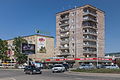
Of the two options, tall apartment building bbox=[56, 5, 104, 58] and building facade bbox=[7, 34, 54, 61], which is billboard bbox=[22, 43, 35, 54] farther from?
building facade bbox=[7, 34, 54, 61]

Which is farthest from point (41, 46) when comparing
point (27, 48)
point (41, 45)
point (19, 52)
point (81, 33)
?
point (27, 48)

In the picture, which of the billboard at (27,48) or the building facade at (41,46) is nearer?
the billboard at (27,48)

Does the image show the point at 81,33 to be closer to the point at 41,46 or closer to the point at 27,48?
the point at 41,46

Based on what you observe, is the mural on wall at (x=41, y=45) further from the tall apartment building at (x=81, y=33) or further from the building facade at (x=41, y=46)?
the tall apartment building at (x=81, y=33)

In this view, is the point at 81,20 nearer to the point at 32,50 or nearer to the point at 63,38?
the point at 63,38

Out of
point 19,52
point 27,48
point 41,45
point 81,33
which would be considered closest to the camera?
point 27,48

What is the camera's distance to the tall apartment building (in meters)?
85.4

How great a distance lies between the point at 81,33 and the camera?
86.4 m

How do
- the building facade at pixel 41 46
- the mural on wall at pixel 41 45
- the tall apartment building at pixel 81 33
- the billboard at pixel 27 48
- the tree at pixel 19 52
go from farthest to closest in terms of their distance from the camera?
1. the building facade at pixel 41 46
2. the mural on wall at pixel 41 45
3. the tall apartment building at pixel 81 33
4. the tree at pixel 19 52
5. the billboard at pixel 27 48

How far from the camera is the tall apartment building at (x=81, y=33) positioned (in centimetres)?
8538

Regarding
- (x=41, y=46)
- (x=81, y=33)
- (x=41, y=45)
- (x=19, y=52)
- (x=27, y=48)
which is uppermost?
(x=81, y=33)

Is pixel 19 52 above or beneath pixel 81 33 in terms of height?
beneath

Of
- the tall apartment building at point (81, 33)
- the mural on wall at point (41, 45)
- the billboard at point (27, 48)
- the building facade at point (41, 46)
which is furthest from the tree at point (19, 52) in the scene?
the mural on wall at point (41, 45)

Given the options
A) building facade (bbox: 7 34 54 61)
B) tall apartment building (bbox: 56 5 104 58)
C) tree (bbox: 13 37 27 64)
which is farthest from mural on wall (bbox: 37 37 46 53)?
tree (bbox: 13 37 27 64)
